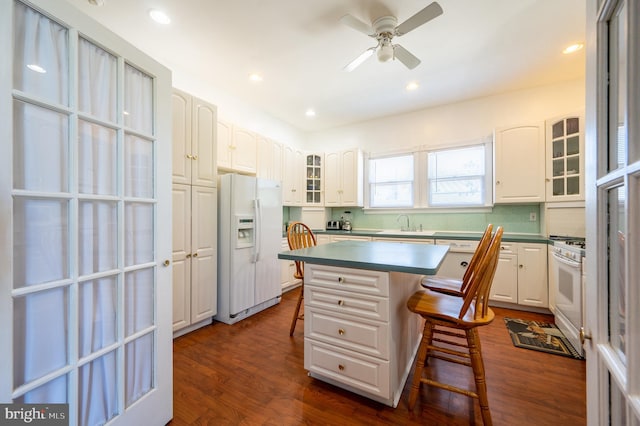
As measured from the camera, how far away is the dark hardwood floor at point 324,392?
1451 millimetres

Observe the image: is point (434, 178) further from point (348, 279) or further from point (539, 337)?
point (348, 279)

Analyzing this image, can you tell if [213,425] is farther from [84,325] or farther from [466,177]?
[466,177]

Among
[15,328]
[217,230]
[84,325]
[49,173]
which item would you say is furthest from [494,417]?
[217,230]

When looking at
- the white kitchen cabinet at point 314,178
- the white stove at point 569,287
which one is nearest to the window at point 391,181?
the white kitchen cabinet at point 314,178

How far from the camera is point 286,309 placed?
3.16 meters

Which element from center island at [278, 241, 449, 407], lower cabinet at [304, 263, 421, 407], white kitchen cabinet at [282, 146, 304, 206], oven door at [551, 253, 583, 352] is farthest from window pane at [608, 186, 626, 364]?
white kitchen cabinet at [282, 146, 304, 206]

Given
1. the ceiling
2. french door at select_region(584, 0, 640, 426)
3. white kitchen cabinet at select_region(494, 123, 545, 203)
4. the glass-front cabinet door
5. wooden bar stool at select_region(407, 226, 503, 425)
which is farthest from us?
the glass-front cabinet door

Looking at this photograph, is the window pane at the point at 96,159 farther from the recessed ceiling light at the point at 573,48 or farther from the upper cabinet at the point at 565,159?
the upper cabinet at the point at 565,159

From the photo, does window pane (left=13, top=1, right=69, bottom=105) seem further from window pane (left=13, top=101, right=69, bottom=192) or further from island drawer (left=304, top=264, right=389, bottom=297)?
island drawer (left=304, top=264, right=389, bottom=297)

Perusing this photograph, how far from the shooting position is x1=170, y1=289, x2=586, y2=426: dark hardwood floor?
1451mm

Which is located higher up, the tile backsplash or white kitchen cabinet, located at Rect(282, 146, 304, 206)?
white kitchen cabinet, located at Rect(282, 146, 304, 206)

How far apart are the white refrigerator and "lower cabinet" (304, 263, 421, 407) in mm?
1340

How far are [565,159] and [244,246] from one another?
12.6 feet

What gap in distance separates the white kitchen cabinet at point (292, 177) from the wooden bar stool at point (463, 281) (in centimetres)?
266
